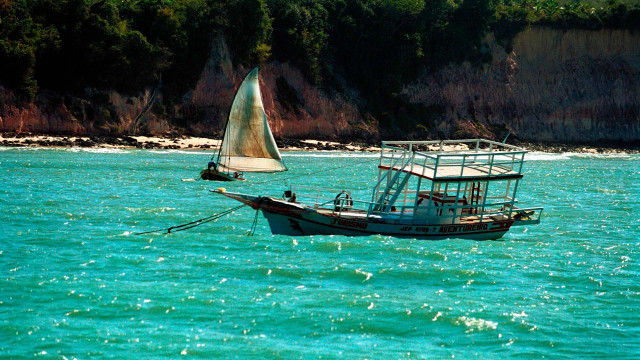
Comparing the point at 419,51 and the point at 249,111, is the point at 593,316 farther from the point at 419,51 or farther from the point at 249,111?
the point at 419,51

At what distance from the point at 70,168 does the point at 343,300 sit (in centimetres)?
3635

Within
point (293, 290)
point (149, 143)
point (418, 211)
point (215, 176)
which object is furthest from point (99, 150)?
point (293, 290)

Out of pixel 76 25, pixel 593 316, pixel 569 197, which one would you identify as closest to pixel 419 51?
pixel 76 25

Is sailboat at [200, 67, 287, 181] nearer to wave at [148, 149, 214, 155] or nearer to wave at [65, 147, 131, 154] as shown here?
wave at [65, 147, 131, 154]

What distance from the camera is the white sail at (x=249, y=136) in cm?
4666

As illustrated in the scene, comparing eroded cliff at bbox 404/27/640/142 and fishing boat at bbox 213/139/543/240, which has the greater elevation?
eroded cliff at bbox 404/27/640/142

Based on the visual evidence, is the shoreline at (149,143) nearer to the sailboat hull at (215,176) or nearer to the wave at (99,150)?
the wave at (99,150)

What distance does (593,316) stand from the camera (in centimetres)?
2006

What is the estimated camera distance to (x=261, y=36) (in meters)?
80.6

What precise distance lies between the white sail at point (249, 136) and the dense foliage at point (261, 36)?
1181 inches

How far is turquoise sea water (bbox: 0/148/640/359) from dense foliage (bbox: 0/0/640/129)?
127 ft

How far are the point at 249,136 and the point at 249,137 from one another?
6 centimetres

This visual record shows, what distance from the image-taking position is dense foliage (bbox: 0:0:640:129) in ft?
239

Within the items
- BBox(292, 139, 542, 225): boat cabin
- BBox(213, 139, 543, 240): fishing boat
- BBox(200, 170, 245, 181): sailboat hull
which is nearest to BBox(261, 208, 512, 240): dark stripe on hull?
BBox(213, 139, 543, 240): fishing boat
